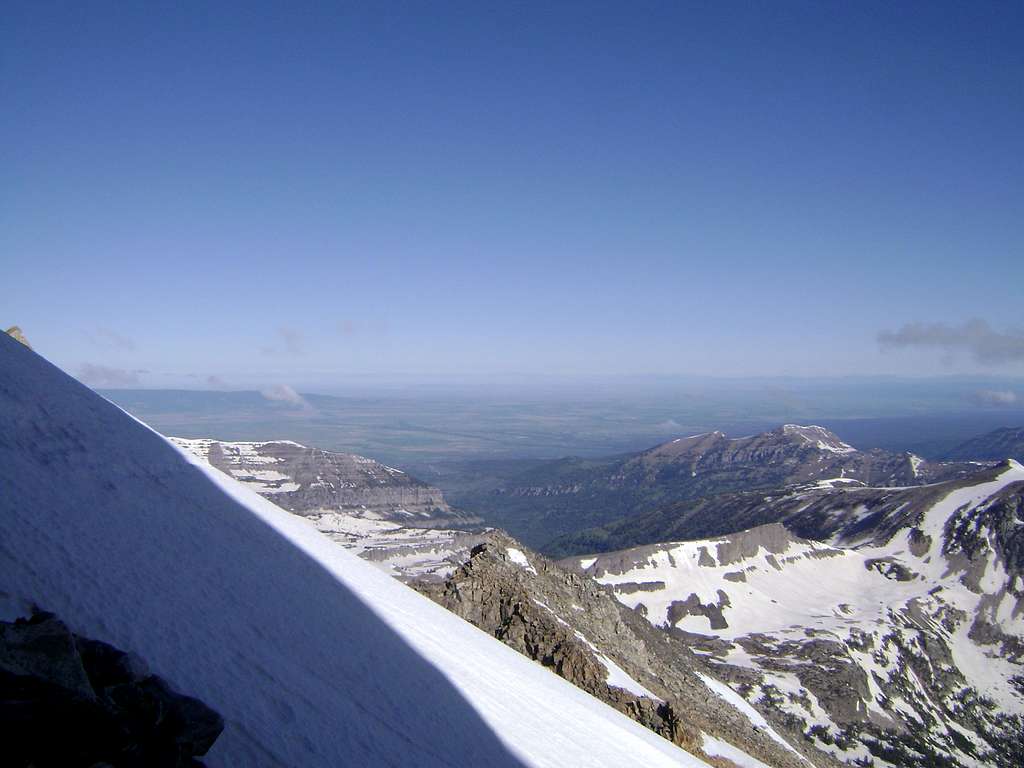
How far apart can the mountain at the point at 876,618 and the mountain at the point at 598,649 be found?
34703mm

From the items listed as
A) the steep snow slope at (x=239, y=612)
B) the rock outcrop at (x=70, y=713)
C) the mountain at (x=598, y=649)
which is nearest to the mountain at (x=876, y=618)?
the mountain at (x=598, y=649)

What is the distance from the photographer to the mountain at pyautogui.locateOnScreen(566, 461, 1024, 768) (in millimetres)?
87688

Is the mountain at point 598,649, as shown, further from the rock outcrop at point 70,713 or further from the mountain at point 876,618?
the mountain at point 876,618

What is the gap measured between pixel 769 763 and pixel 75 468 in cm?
3406

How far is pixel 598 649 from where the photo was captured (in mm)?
37438

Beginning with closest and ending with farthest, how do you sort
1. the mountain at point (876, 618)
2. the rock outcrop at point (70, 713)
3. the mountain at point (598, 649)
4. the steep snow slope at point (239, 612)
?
the rock outcrop at point (70, 713)
the steep snow slope at point (239, 612)
the mountain at point (598, 649)
the mountain at point (876, 618)

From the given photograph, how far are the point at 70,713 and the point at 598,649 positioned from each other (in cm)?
3641

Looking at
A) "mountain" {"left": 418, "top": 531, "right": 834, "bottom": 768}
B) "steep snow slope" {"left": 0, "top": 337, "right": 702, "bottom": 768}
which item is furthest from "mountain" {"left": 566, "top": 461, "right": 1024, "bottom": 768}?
"steep snow slope" {"left": 0, "top": 337, "right": 702, "bottom": 768}

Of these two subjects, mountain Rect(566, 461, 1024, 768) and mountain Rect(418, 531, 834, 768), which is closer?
mountain Rect(418, 531, 834, 768)

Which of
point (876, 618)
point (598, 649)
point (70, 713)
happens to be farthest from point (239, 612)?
point (876, 618)

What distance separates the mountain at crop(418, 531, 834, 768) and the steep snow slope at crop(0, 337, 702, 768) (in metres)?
10.4

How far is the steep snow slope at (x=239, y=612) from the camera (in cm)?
813

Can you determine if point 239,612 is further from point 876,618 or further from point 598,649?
point 876,618

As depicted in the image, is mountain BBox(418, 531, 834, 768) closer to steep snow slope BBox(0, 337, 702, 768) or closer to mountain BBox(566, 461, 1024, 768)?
steep snow slope BBox(0, 337, 702, 768)
